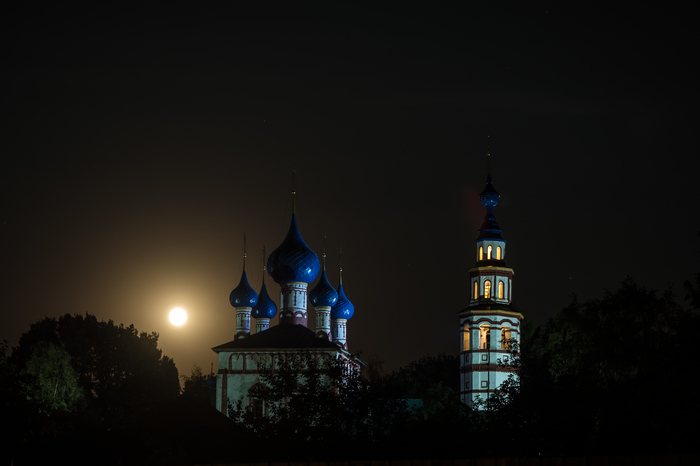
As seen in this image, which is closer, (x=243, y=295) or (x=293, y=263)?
(x=293, y=263)

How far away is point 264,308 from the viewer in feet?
225

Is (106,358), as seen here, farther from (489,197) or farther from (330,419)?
(330,419)

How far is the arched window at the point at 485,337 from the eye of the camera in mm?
57938

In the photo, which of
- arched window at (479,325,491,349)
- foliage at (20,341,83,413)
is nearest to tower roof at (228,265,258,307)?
foliage at (20,341,83,413)

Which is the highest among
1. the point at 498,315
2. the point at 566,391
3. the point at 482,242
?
the point at 482,242

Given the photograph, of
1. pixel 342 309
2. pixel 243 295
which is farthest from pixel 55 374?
pixel 342 309

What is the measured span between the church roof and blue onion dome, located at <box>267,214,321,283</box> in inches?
208

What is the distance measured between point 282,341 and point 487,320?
1159cm

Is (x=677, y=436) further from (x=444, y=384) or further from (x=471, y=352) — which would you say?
(x=444, y=384)

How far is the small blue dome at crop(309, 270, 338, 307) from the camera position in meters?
63.8

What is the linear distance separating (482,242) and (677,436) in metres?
42.2

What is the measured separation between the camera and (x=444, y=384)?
83.4m

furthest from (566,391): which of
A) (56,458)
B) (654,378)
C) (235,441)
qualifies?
(56,458)

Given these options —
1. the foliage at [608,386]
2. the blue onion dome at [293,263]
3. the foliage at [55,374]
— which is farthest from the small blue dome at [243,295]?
the foliage at [608,386]
